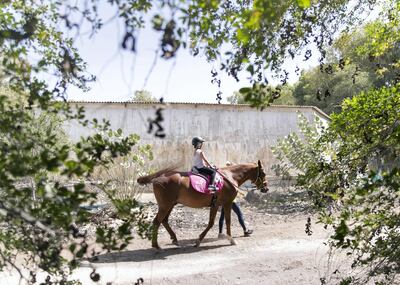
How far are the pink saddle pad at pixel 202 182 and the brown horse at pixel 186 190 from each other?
0.08 metres

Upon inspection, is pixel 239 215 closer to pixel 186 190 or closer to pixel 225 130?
pixel 186 190

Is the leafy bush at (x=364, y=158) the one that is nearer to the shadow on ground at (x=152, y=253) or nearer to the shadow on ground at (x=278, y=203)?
the shadow on ground at (x=152, y=253)

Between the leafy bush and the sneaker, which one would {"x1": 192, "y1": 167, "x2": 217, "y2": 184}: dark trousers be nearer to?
the sneaker

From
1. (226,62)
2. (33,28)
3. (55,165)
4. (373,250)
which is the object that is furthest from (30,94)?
(373,250)

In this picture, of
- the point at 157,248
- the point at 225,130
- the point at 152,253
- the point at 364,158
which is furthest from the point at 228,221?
the point at 225,130

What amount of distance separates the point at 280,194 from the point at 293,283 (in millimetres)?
9171

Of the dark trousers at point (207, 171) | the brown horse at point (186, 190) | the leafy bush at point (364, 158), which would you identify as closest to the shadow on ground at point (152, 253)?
the brown horse at point (186, 190)

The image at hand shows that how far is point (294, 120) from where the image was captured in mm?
21359

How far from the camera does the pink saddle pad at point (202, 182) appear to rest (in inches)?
382

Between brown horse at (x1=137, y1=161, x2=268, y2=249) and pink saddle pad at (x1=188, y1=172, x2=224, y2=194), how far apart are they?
8 centimetres

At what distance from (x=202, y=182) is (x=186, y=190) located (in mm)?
399

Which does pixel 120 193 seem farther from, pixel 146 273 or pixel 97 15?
pixel 97 15

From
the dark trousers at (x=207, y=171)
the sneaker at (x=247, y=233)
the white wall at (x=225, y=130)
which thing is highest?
the white wall at (x=225, y=130)

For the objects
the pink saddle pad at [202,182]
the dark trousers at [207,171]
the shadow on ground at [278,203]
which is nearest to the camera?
the pink saddle pad at [202,182]
